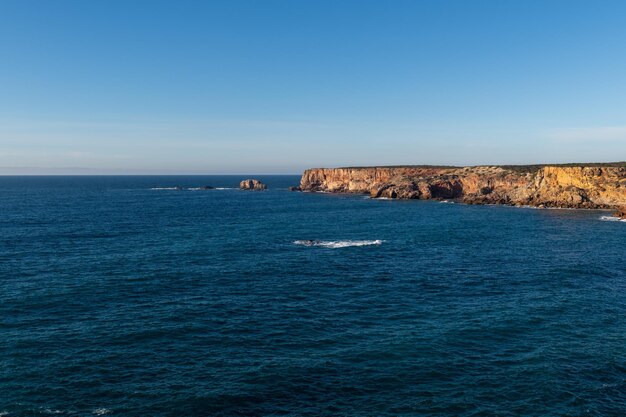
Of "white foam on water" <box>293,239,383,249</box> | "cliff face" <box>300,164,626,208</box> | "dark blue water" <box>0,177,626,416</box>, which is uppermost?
"cliff face" <box>300,164,626,208</box>

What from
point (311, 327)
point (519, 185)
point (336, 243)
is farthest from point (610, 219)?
point (311, 327)

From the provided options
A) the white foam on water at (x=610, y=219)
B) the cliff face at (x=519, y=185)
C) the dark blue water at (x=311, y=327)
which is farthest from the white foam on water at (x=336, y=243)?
the cliff face at (x=519, y=185)

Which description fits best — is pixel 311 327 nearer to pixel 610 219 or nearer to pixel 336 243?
pixel 336 243

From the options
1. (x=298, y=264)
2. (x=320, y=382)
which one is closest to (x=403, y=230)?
(x=298, y=264)

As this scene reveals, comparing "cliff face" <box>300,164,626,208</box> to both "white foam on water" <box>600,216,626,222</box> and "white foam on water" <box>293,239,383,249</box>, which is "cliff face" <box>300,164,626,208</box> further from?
"white foam on water" <box>293,239,383,249</box>

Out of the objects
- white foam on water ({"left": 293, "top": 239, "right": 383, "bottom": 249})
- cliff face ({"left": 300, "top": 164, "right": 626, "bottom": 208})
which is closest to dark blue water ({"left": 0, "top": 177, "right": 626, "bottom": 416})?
white foam on water ({"left": 293, "top": 239, "right": 383, "bottom": 249})

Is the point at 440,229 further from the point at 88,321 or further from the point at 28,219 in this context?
the point at 28,219
